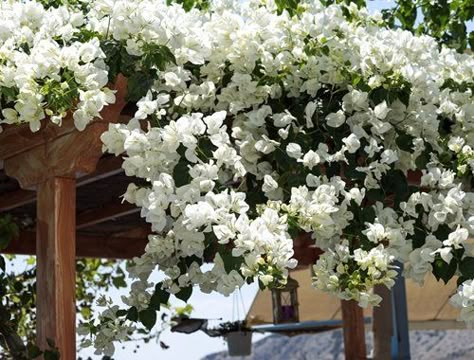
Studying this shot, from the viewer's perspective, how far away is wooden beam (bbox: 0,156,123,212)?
4.71 metres

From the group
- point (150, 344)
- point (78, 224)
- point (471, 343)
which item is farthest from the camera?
point (471, 343)

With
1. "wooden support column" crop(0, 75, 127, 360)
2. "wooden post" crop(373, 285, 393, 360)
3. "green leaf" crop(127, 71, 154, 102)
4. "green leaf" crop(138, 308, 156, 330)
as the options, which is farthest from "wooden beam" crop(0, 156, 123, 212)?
"wooden post" crop(373, 285, 393, 360)

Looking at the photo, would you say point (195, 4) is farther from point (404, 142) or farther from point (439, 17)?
point (404, 142)

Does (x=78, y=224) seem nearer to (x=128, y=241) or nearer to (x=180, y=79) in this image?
(x=128, y=241)

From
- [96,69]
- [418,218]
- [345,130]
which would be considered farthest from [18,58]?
[418,218]

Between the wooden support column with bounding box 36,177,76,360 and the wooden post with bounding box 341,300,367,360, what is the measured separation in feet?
13.9

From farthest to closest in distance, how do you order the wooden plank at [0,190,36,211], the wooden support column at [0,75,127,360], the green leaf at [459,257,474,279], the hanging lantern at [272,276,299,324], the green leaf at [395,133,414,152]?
the hanging lantern at [272,276,299,324] < the wooden plank at [0,190,36,211] < the green leaf at [395,133,414,152] < the wooden support column at [0,75,127,360] < the green leaf at [459,257,474,279]

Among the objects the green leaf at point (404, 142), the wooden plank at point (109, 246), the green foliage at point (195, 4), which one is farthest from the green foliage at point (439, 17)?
the wooden plank at point (109, 246)

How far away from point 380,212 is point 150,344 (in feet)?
13.6

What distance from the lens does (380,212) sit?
3590mm

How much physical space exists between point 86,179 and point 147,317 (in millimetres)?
1698

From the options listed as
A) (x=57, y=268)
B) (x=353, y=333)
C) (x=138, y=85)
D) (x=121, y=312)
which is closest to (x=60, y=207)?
(x=57, y=268)

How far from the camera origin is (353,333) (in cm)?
764

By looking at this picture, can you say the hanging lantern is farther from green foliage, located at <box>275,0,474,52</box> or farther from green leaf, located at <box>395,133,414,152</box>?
green leaf, located at <box>395,133,414,152</box>
